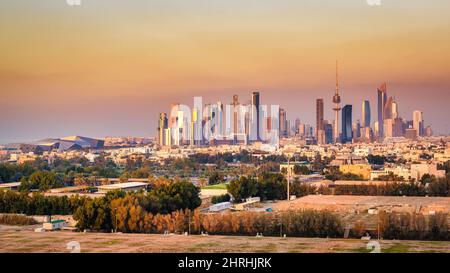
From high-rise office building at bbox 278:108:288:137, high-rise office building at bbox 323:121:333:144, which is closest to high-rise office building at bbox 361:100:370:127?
high-rise office building at bbox 278:108:288:137

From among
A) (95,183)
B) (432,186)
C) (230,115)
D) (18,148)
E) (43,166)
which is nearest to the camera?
(432,186)

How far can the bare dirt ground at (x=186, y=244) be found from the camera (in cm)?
602

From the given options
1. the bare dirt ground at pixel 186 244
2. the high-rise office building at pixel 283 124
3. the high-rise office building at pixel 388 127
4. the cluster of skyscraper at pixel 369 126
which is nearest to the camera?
the bare dirt ground at pixel 186 244

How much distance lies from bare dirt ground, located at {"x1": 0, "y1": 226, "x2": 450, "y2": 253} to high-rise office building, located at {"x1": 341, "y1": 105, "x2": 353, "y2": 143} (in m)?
14.6

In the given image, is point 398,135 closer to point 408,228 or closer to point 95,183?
point 95,183

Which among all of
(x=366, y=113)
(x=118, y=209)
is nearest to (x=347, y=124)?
(x=366, y=113)

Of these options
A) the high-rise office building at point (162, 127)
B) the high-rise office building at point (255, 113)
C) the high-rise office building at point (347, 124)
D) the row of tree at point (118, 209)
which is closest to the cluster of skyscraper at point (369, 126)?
the high-rise office building at point (347, 124)

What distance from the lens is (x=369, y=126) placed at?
22984mm

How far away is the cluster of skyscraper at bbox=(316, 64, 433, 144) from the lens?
54.5 feet

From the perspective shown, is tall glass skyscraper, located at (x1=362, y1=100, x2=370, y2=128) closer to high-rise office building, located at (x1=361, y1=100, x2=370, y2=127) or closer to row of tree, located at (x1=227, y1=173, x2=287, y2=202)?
high-rise office building, located at (x1=361, y1=100, x2=370, y2=127)

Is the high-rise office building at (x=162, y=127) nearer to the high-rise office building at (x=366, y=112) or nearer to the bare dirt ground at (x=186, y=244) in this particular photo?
the high-rise office building at (x=366, y=112)

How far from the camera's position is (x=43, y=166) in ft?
70.3
